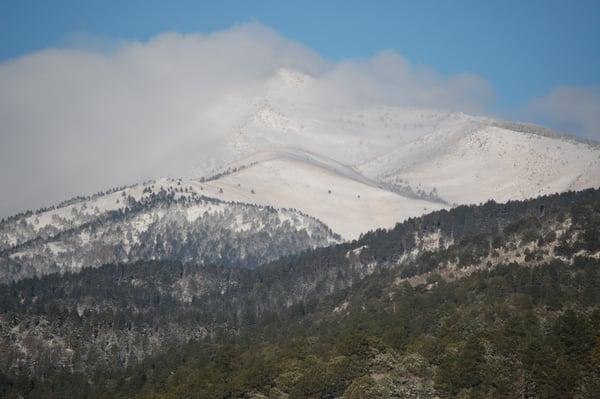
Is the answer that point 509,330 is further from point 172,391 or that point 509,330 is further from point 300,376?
point 172,391

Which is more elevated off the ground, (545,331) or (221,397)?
(545,331)

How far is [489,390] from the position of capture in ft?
501

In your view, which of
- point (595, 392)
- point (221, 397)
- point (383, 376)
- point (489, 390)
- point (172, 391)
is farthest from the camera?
point (172, 391)

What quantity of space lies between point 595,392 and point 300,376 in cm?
5203

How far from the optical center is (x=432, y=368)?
166625 millimetres

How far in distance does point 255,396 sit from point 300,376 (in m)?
8.69

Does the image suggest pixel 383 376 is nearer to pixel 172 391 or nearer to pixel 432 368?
pixel 432 368

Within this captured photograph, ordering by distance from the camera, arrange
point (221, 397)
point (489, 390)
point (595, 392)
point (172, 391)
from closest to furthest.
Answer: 1. point (595, 392)
2. point (489, 390)
3. point (221, 397)
4. point (172, 391)

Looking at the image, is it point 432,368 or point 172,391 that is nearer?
point 432,368

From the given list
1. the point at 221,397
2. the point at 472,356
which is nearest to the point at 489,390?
the point at 472,356

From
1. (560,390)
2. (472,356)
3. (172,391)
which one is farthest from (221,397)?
(560,390)

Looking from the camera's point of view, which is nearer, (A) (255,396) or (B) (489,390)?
(B) (489,390)

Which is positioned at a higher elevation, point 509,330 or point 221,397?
point 509,330

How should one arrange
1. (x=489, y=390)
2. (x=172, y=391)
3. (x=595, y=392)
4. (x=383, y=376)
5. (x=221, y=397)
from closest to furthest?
(x=595, y=392) → (x=489, y=390) → (x=383, y=376) → (x=221, y=397) → (x=172, y=391)
